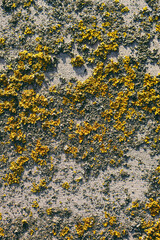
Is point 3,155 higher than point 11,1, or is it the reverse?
point 11,1

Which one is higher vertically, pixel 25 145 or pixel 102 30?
pixel 102 30

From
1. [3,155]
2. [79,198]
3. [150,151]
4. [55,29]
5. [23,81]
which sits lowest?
[79,198]

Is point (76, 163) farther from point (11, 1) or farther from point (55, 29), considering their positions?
point (11, 1)

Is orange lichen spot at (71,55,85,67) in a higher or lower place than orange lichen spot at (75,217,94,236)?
higher

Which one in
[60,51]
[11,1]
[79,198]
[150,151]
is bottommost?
[79,198]

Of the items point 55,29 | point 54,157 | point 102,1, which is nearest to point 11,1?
point 55,29

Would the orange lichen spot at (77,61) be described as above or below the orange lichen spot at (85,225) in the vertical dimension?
above

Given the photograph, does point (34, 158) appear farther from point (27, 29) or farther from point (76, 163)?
point (27, 29)

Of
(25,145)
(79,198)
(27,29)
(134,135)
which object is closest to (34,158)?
(25,145)

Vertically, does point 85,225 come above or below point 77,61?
below
